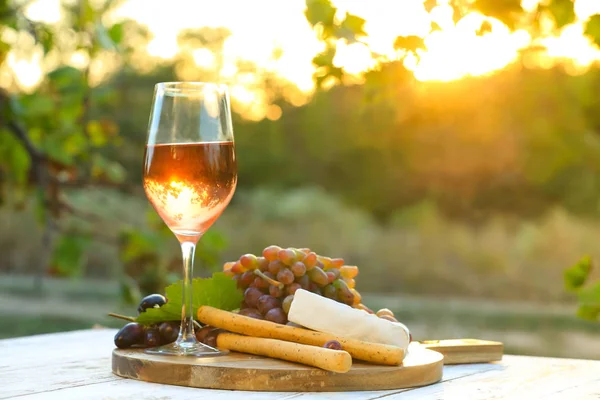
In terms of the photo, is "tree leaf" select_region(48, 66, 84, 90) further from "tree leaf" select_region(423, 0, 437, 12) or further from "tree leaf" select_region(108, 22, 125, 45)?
"tree leaf" select_region(423, 0, 437, 12)

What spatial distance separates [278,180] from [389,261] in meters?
1.68

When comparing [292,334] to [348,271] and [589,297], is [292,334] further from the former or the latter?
[589,297]

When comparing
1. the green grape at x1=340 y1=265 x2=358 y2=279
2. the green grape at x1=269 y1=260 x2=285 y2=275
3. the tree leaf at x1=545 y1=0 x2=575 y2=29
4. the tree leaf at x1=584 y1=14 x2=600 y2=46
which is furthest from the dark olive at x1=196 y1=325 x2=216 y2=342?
the tree leaf at x1=545 y1=0 x2=575 y2=29

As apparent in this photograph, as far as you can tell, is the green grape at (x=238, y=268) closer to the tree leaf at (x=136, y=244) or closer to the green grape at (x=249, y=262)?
the green grape at (x=249, y=262)

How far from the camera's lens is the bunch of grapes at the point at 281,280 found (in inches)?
42.3

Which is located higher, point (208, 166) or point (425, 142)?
point (425, 142)

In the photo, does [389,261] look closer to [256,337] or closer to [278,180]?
[278,180]

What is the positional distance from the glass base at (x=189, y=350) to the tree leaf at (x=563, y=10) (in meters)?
1.05

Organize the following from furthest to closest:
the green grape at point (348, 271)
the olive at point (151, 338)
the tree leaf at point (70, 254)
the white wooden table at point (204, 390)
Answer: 1. the tree leaf at point (70, 254)
2. the green grape at point (348, 271)
3. the olive at point (151, 338)
4. the white wooden table at point (204, 390)

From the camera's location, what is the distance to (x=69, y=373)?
1009mm

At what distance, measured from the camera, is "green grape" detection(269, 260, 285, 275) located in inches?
43.2

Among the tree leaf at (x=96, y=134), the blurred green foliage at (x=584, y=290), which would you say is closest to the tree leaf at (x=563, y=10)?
the blurred green foliage at (x=584, y=290)

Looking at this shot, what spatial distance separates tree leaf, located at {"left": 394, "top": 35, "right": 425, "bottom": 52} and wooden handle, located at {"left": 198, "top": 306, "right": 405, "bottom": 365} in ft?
2.18

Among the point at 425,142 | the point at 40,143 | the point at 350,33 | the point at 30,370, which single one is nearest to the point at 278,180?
the point at 425,142
